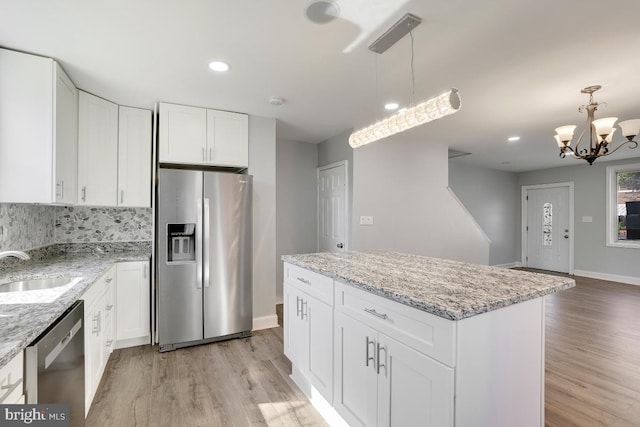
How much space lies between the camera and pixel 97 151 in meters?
2.92

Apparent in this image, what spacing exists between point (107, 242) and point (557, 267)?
859 cm

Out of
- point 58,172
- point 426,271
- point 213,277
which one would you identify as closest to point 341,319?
point 426,271

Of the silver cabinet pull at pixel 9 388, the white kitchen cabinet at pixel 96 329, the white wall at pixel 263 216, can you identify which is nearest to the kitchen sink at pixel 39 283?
the white kitchen cabinet at pixel 96 329

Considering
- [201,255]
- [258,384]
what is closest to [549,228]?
[258,384]

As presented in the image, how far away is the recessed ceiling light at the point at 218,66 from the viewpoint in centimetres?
230

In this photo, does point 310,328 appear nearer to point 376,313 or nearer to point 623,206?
point 376,313

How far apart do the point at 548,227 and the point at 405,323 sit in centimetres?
770

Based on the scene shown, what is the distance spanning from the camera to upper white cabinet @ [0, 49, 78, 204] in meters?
2.13

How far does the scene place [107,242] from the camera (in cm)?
328

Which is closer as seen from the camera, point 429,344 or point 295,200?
point 429,344

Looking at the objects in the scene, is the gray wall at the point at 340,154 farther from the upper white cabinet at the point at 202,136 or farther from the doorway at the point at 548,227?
the doorway at the point at 548,227

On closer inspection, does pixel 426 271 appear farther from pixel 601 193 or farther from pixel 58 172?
pixel 601 193

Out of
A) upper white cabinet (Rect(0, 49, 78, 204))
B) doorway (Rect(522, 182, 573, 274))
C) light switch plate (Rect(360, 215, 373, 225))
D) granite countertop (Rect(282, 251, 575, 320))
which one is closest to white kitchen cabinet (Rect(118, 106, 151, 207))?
upper white cabinet (Rect(0, 49, 78, 204))

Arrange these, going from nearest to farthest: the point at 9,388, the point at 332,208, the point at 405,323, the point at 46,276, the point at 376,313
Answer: the point at 9,388 → the point at 405,323 → the point at 376,313 → the point at 46,276 → the point at 332,208
